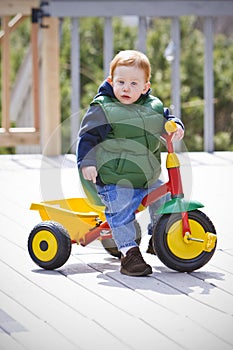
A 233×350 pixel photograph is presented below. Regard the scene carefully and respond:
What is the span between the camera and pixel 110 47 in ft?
20.4

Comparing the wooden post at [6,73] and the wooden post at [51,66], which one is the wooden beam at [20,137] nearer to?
the wooden post at [6,73]

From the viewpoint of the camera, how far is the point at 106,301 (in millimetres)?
2818

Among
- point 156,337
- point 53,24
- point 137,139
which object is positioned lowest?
point 156,337

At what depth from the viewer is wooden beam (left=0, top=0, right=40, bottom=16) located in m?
6.16

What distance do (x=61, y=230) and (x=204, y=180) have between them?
2.09 metres

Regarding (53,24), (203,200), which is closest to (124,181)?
(203,200)

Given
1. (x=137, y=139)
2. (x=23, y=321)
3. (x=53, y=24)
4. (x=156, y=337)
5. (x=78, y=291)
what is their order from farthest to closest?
(x=53, y=24) → (x=137, y=139) → (x=78, y=291) → (x=23, y=321) → (x=156, y=337)

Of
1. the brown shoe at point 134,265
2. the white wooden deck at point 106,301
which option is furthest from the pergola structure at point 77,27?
the brown shoe at point 134,265

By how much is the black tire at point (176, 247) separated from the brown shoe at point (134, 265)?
6cm

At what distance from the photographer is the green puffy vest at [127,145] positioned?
3.21 m

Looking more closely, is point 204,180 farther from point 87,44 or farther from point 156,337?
point 87,44

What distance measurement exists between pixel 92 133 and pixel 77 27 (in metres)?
3.15

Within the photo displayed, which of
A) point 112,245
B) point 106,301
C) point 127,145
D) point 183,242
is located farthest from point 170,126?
point 106,301

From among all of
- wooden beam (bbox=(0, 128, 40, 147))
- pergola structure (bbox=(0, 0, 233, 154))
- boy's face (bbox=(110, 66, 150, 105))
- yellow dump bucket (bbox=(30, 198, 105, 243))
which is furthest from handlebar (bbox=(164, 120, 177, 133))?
wooden beam (bbox=(0, 128, 40, 147))
